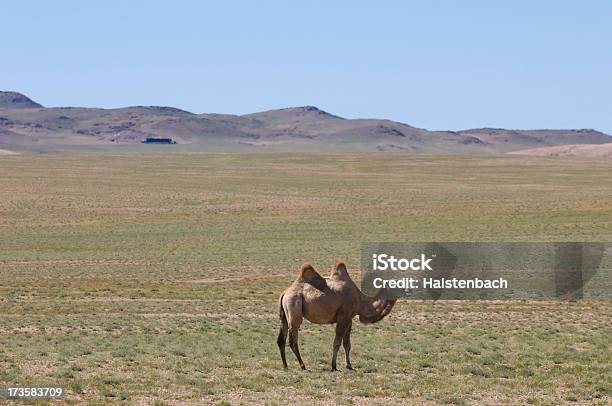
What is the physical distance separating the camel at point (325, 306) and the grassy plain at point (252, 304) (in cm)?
62

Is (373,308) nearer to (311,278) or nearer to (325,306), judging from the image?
(325,306)

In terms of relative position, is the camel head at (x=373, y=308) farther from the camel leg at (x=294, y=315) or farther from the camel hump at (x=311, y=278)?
the camel leg at (x=294, y=315)

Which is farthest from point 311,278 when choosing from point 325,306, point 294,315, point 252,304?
point 252,304

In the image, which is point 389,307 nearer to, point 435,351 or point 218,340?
point 435,351

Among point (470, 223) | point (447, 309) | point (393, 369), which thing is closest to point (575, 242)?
point (470, 223)

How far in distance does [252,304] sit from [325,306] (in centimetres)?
1197

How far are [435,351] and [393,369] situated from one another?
2.43 meters

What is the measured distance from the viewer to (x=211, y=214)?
219 ft

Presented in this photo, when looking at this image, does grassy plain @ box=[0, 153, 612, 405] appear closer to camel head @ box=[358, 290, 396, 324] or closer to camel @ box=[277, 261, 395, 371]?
camel @ box=[277, 261, 395, 371]

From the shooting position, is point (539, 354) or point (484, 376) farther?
point (539, 354)

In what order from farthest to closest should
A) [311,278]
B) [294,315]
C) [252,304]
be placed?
Result: [252,304] < [311,278] < [294,315]

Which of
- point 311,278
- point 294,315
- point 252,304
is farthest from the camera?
point 252,304

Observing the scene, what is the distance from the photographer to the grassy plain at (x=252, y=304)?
46.8 feet

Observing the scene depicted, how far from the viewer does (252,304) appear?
1069 inches
